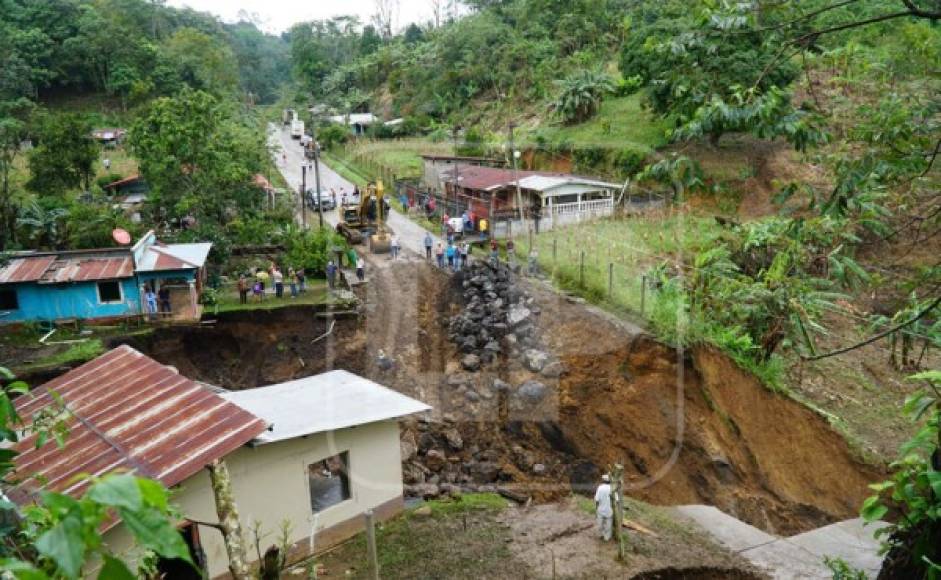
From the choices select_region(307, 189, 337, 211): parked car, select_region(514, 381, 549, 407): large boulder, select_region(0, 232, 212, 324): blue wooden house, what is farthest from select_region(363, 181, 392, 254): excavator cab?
select_region(514, 381, 549, 407): large boulder

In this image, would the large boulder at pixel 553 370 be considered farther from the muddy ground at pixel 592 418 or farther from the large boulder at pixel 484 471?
the large boulder at pixel 484 471

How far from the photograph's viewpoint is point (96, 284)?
2042 cm

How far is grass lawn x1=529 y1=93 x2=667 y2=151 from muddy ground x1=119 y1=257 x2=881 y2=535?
48.7 ft

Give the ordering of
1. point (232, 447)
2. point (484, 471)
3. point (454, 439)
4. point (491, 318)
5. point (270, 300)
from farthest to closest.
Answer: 1. point (270, 300)
2. point (491, 318)
3. point (454, 439)
4. point (484, 471)
5. point (232, 447)

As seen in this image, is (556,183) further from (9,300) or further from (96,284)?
(9,300)

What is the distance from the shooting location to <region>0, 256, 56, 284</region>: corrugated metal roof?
19.7 metres

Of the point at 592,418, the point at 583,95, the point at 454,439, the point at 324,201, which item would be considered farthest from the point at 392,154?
the point at 454,439

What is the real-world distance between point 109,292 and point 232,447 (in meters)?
14.1

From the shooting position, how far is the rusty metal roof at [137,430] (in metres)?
8.68

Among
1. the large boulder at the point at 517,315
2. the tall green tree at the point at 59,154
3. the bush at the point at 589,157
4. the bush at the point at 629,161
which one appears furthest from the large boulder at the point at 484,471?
the tall green tree at the point at 59,154

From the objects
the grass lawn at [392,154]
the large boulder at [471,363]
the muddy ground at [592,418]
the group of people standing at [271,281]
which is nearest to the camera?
the muddy ground at [592,418]

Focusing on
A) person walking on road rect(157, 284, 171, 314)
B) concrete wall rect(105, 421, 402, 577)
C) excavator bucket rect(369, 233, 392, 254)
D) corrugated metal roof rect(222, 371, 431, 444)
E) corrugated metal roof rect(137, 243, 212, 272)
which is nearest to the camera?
concrete wall rect(105, 421, 402, 577)

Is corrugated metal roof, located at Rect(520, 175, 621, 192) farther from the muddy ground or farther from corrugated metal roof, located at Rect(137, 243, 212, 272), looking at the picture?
corrugated metal roof, located at Rect(137, 243, 212, 272)

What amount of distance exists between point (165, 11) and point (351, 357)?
2581 inches
